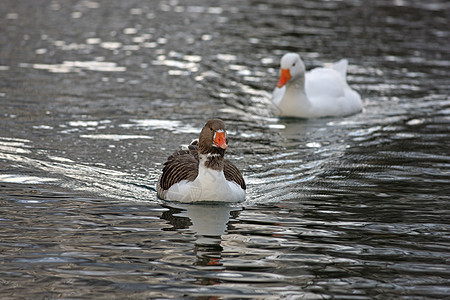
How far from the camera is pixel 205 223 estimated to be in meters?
8.85

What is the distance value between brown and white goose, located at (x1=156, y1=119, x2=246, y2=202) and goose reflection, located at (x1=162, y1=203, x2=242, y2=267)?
115 mm

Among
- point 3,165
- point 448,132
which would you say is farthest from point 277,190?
point 448,132

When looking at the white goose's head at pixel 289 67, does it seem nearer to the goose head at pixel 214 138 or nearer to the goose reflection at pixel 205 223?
the goose head at pixel 214 138

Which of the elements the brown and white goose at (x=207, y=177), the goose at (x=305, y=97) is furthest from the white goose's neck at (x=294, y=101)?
the brown and white goose at (x=207, y=177)

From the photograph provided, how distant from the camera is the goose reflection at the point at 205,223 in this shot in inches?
305

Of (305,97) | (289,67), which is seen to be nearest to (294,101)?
(305,97)

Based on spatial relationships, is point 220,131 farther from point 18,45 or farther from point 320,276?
point 18,45

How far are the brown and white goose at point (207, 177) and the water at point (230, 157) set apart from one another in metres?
0.17

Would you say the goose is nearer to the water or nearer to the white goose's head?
the white goose's head

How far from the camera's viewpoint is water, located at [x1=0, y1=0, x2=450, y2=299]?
23.8ft

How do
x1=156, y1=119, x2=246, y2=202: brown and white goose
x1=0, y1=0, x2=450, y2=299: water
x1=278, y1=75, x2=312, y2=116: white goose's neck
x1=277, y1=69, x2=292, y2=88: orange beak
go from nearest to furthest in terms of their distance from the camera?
x1=0, y1=0, x2=450, y2=299: water, x1=156, y1=119, x2=246, y2=202: brown and white goose, x1=277, y1=69, x2=292, y2=88: orange beak, x1=278, y1=75, x2=312, y2=116: white goose's neck

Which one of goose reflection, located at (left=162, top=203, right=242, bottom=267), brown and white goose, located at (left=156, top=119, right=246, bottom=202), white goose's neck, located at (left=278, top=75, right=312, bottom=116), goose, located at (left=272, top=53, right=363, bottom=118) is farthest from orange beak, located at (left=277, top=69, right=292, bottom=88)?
goose reflection, located at (left=162, top=203, right=242, bottom=267)

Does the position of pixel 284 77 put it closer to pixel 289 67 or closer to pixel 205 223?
pixel 289 67

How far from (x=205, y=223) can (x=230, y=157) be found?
9.84 ft
